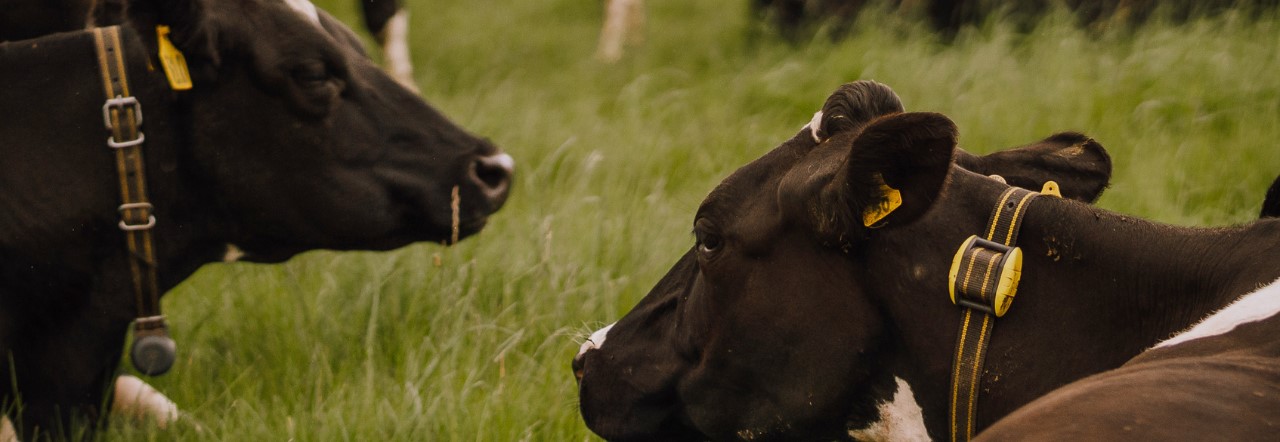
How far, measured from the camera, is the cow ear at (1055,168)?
310 centimetres

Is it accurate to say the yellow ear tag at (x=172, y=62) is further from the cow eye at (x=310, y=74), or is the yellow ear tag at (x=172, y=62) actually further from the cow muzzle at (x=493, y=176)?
the cow muzzle at (x=493, y=176)

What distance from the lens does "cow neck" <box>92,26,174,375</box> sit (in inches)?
145

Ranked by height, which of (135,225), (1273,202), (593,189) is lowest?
(593,189)

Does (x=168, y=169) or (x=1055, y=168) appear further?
(x=168, y=169)

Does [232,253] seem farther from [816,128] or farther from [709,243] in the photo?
[816,128]

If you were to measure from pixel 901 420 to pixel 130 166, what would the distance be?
2048mm

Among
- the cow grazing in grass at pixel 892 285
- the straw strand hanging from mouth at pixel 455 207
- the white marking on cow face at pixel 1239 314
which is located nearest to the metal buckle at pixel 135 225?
the straw strand hanging from mouth at pixel 455 207

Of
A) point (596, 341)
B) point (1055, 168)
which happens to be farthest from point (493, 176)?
point (1055, 168)

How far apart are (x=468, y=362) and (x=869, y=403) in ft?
5.53

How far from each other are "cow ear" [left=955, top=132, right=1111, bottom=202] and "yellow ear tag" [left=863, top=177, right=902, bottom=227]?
1.62 ft

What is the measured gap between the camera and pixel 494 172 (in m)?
4.22

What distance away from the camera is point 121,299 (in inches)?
151

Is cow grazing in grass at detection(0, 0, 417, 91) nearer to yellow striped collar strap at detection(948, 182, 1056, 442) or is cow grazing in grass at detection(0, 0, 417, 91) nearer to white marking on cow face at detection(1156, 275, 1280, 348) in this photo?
yellow striped collar strap at detection(948, 182, 1056, 442)

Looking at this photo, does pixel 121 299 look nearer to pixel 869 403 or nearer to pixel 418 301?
pixel 418 301
